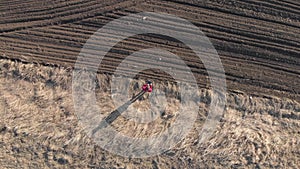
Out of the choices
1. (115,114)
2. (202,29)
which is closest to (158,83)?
(115,114)

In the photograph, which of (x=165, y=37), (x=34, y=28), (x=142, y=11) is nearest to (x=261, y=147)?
(x=165, y=37)

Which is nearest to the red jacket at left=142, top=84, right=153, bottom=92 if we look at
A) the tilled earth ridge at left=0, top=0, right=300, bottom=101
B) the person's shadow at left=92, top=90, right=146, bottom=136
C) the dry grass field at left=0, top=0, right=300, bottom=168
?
the person's shadow at left=92, top=90, right=146, bottom=136

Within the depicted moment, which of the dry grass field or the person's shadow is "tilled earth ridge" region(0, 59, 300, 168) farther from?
the person's shadow

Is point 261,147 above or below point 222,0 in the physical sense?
below

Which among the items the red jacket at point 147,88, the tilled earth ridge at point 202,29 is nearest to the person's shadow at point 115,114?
the red jacket at point 147,88

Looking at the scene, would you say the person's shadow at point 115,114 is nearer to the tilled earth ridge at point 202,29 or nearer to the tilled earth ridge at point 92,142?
the tilled earth ridge at point 92,142

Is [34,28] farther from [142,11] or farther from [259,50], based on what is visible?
[259,50]
